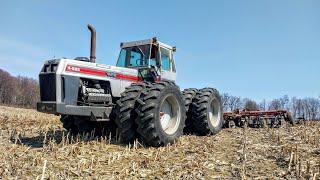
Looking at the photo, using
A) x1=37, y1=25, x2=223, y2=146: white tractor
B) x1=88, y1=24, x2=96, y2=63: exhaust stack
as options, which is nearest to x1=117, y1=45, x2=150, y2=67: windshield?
x1=37, y1=25, x2=223, y2=146: white tractor

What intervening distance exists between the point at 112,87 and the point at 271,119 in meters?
7.55

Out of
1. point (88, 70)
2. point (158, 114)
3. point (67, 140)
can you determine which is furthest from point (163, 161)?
point (88, 70)

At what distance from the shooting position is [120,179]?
5.93 metres

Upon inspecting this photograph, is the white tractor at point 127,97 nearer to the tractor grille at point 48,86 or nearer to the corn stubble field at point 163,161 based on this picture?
the tractor grille at point 48,86

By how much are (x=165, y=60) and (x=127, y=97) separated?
354 cm

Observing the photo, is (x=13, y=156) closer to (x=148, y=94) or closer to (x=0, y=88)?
(x=148, y=94)

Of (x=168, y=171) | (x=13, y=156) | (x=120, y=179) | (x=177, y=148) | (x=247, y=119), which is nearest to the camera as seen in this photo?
(x=120, y=179)

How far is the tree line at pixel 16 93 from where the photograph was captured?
118625 millimetres

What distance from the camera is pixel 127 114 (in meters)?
8.74

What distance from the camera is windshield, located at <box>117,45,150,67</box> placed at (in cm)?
1130

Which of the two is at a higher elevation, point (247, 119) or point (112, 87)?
point (112, 87)

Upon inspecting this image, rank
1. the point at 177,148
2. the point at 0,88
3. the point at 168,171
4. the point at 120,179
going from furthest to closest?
the point at 0,88
the point at 177,148
the point at 168,171
the point at 120,179

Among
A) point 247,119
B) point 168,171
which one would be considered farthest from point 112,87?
point 247,119

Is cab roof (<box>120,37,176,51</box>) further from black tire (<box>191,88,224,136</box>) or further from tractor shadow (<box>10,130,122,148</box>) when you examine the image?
tractor shadow (<box>10,130,122,148</box>)
